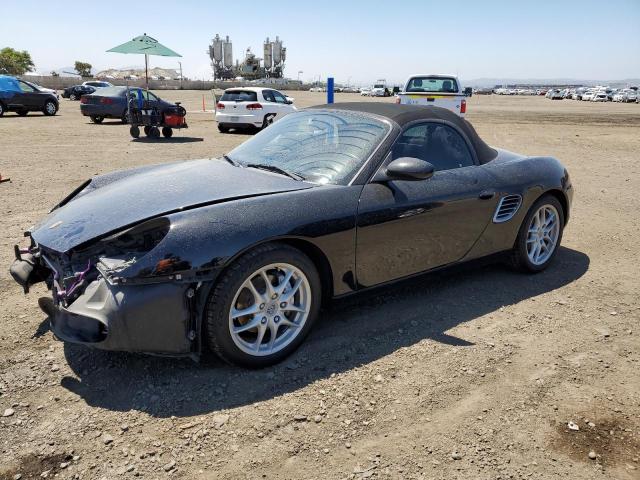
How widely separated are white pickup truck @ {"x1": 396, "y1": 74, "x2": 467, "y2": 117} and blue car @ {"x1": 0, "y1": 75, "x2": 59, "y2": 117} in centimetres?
1553

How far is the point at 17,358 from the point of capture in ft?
9.71

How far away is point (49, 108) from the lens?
2191cm

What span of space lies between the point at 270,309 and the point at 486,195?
1.97 m

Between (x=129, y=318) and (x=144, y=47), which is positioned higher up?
(x=144, y=47)

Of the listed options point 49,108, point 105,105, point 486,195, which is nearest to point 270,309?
point 486,195

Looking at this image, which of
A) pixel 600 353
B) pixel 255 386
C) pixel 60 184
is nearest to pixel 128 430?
pixel 255 386

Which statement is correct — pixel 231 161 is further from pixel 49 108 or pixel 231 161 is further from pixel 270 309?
pixel 49 108

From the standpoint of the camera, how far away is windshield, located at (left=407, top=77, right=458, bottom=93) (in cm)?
1480

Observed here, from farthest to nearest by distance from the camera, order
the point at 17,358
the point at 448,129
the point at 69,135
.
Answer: the point at 69,135 < the point at 448,129 < the point at 17,358

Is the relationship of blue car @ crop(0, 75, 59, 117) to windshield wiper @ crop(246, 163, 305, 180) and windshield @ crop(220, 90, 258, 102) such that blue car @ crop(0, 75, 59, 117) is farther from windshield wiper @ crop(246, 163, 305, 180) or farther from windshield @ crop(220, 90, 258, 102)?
windshield wiper @ crop(246, 163, 305, 180)

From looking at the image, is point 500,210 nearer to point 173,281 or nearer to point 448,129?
point 448,129

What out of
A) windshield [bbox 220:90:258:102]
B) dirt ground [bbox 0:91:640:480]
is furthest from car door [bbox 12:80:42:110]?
dirt ground [bbox 0:91:640:480]

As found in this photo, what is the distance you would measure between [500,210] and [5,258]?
13.8 feet

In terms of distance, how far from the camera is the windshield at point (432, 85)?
14805mm
